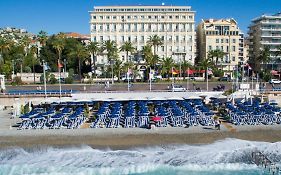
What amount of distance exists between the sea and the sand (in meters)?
1.05

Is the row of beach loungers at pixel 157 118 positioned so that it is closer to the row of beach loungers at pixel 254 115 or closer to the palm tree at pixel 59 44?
the row of beach loungers at pixel 254 115

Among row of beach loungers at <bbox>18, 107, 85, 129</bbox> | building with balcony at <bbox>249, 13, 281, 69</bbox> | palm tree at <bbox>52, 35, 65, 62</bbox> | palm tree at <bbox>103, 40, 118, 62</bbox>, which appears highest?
building with balcony at <bbox>249, 13, 281, 69</bbox>

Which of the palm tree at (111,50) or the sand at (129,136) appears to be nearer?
the sand at (129,136)

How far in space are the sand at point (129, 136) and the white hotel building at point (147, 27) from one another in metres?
60.6

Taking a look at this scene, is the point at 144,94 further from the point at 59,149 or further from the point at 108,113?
the point at 59,149

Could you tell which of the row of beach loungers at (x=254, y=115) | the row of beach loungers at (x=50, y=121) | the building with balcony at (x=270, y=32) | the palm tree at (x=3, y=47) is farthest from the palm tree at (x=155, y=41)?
the row of beach loungers at (x=50, y=121)

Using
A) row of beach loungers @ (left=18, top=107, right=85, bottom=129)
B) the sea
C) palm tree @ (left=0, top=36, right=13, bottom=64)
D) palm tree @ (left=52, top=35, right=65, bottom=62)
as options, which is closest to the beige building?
palm tree @ (left=52, top=35, right=65, bottom=62)

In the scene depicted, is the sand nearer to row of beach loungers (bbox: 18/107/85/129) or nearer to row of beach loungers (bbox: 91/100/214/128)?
row of beach loungers (bbox: 18/107/85/129)

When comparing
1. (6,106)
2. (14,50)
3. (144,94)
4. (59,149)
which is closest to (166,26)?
(14,50)

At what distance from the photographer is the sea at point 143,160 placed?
776 inches

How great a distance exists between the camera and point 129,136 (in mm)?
25812

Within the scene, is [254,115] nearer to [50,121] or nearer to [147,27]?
[50,121]

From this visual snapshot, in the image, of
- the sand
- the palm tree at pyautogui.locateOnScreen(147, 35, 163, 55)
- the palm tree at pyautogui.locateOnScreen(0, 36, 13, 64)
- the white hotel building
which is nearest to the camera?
the sand

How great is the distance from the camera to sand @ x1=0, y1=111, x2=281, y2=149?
2439 cm
